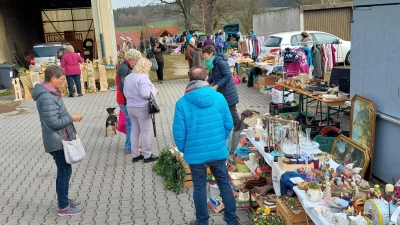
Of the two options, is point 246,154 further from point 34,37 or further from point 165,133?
point 34,37

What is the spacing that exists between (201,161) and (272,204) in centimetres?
94

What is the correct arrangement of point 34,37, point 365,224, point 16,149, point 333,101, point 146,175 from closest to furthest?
point 365,224, point 146,175, point 333,101, point 16,149, point 34,37

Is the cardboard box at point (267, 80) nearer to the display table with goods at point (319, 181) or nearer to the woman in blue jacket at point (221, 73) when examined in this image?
the woman in blue jacket at point (221, 73)

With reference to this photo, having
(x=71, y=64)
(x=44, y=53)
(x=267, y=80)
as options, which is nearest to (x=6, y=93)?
(x=44, y=53)

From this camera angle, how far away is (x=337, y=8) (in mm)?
20344

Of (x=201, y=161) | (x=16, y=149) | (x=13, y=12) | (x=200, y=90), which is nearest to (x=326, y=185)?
(x=201, y=161)

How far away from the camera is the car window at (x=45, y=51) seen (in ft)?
51.8

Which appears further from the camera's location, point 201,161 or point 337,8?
point 337,8

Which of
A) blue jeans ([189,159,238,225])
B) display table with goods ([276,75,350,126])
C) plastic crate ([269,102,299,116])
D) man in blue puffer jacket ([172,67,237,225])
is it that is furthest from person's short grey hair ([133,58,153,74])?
plastic crate ([269,102,299,116])

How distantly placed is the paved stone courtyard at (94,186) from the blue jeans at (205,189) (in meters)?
0.41

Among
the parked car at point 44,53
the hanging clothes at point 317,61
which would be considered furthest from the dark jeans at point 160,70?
the hanging clothes at point 317,61

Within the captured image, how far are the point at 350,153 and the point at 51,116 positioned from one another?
3.68 m

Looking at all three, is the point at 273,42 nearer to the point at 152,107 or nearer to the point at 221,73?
the point at 221,73

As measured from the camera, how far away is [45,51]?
15891 mm
